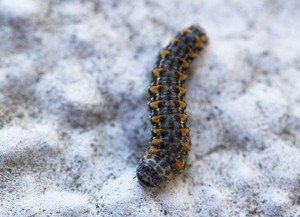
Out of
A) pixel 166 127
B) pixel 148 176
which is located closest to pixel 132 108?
pixel 166 127

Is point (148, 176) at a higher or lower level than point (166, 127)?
lower

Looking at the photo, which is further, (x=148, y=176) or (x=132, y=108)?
(x=132, y=108)

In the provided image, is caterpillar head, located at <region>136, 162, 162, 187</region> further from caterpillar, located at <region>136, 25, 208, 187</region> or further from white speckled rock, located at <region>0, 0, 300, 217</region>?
white speckled rock, located at <region>0, 0, 300, 217</region>

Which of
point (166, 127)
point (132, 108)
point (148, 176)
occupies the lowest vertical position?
point (148, 176)

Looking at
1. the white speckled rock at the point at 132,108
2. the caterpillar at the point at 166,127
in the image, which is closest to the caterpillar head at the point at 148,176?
the caterpillar at the point at 166,127

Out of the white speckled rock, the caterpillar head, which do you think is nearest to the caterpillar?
the caterpillar head

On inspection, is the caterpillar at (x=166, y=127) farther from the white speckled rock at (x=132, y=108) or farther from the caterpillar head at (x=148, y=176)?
the white speckled rock at (x=132, y=108)

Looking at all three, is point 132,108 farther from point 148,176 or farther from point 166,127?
point 148,176
